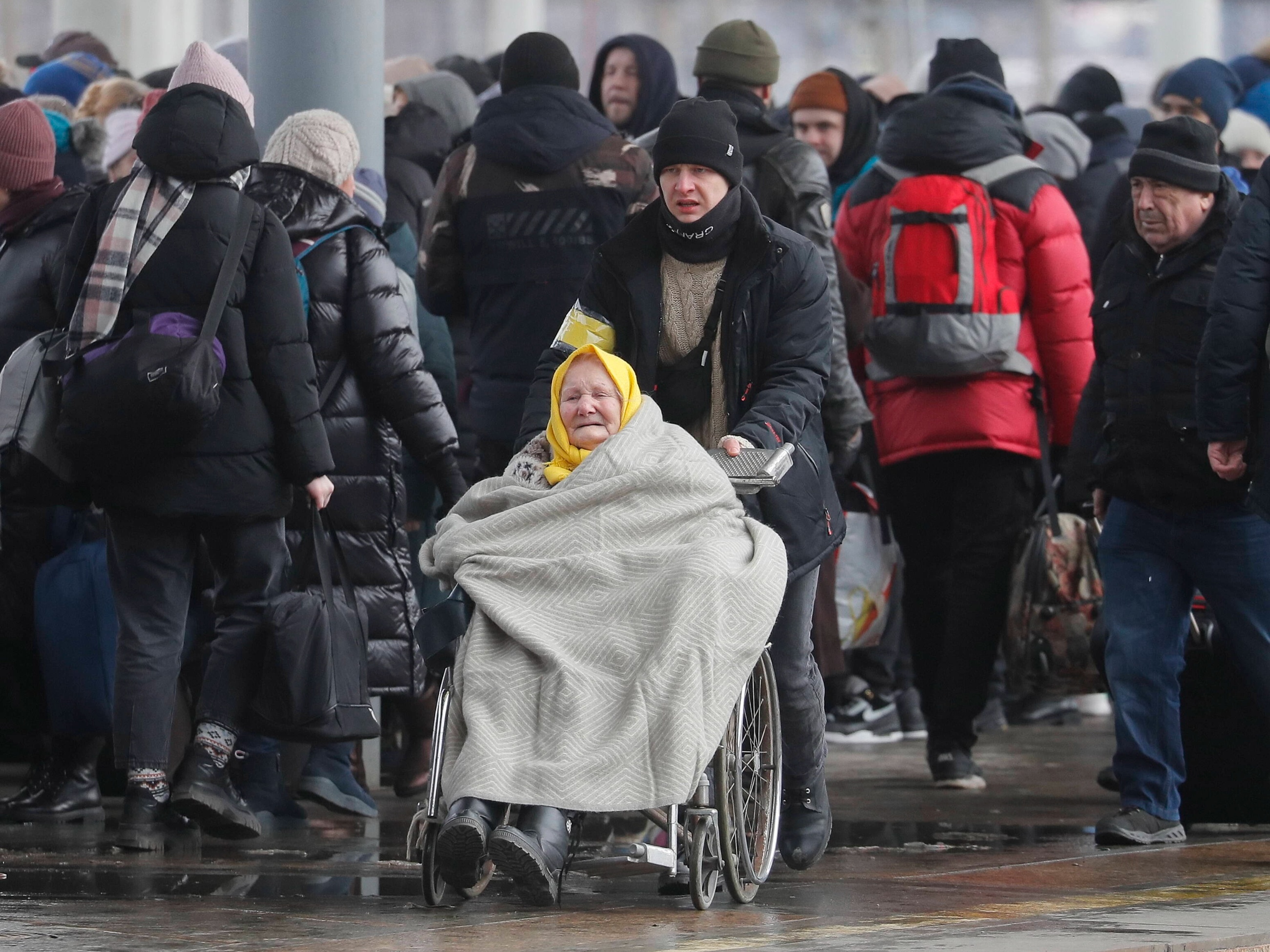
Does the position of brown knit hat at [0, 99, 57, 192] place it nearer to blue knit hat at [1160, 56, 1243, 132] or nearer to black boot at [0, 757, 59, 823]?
black boot at [0, 757, 59, 823]

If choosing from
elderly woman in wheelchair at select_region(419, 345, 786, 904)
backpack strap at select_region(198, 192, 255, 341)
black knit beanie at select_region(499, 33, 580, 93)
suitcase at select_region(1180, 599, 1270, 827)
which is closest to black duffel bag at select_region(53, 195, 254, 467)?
backpack strap at select_region(198, 192, 255, 341)

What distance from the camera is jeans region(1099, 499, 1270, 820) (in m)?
6.91

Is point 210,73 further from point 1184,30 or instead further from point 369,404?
point 1184,30

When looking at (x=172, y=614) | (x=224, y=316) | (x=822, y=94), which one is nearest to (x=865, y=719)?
(x=822, y=94)

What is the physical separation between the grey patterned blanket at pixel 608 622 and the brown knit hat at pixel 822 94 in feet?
14.3

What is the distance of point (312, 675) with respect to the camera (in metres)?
6.66

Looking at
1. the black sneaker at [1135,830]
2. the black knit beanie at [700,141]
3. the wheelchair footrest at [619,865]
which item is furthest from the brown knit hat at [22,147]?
the black sneaker at [1135,830]

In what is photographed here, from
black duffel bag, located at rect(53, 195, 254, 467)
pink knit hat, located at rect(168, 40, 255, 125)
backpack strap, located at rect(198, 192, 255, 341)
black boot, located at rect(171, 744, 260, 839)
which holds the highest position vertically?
pink knit hat, located at rect(168, 40, 255, 125)

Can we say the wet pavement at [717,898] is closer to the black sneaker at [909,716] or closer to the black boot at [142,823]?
the black boot at [142,823]

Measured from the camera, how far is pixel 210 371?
20.9 ft

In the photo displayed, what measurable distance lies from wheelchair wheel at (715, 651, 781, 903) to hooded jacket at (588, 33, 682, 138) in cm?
406

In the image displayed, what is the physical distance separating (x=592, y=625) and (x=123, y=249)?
6.44 feet

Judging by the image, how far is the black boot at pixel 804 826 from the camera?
611cm

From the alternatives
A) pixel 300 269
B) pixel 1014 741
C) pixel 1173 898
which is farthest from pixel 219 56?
pixel 1014 741
